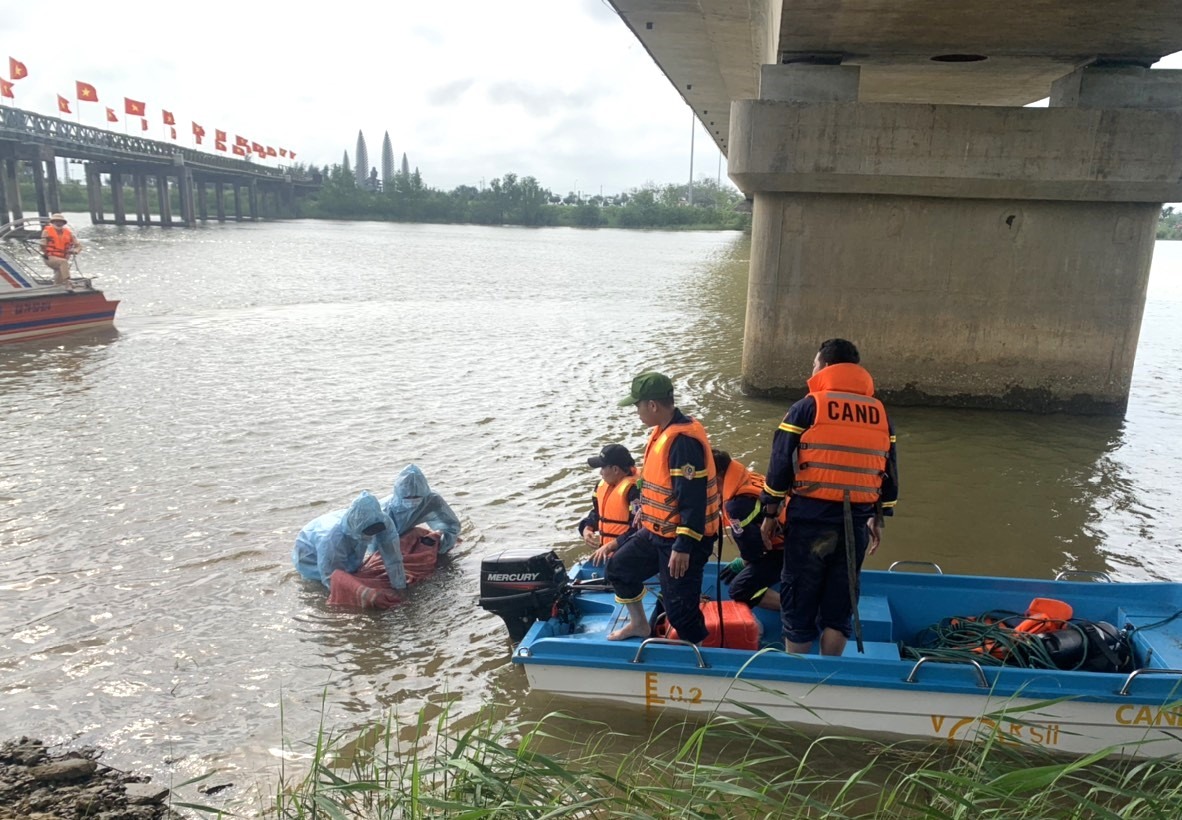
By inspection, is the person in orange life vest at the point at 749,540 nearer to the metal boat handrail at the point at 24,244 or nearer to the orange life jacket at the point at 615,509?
the orange life jacket at the point at 615,509

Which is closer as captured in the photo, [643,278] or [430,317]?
[430,317]

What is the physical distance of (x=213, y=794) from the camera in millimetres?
4082

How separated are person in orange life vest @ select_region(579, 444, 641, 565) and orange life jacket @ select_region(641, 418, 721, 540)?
0.86 m

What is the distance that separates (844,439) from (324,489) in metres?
5.61

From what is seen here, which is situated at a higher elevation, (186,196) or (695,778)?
(186,196)

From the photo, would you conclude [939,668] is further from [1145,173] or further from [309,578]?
[1145,173]

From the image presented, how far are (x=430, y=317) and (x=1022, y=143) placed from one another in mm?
13880

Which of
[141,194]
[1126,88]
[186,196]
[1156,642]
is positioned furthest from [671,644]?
[141,194]

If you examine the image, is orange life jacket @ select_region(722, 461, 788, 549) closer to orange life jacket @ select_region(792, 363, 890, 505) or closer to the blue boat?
the blue boat

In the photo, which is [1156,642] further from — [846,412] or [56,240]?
[56,240]

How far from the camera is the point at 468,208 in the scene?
10200cm

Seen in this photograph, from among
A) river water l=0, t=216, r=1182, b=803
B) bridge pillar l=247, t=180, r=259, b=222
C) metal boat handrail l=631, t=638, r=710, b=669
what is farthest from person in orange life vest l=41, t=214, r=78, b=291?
bridge pillar l=247, t=180, r=259, b=222

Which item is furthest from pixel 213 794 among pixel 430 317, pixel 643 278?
pixel 643 278

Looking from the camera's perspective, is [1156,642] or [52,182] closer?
[1156,642]
